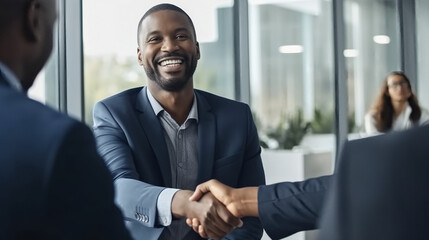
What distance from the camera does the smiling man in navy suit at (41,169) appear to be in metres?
0.82

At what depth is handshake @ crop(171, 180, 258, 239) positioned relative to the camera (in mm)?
2121

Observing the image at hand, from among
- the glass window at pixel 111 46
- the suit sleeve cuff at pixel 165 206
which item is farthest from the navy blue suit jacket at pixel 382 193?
the glass window at pixel 111 46

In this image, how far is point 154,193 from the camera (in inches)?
82.9

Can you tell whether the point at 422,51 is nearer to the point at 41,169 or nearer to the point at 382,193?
the point at 382,193

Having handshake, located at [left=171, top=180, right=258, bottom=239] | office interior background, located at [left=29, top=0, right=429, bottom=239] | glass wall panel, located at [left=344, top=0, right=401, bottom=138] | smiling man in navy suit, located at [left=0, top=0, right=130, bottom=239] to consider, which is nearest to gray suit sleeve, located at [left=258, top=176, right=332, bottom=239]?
handshake, located at [left=171, top=180, right=258, bottom=239]

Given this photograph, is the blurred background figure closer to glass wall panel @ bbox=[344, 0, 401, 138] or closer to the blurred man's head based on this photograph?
glass wall panel @ bbox=[344, 0, 401, 138]

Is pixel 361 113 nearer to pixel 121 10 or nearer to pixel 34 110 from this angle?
pixel 121 10

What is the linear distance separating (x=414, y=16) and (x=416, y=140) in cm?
866

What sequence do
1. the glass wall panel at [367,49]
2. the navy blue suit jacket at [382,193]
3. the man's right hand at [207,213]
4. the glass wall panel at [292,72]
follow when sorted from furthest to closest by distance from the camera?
the glass wall panel at [367,49] → the glass wall panel at [292,72] → the man's right hand at [207,213] → the navy blue suit jacket at [382,193]

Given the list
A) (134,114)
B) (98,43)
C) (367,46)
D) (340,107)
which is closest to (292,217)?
(134,114)

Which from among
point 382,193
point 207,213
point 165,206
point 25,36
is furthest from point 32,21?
point 207,213

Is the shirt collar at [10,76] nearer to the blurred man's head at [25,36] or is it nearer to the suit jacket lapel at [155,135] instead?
the blurred man's head at [25,36]

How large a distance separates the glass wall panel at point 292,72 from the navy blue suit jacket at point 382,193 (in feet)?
15.9

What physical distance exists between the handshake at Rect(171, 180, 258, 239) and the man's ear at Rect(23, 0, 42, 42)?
119 cm
